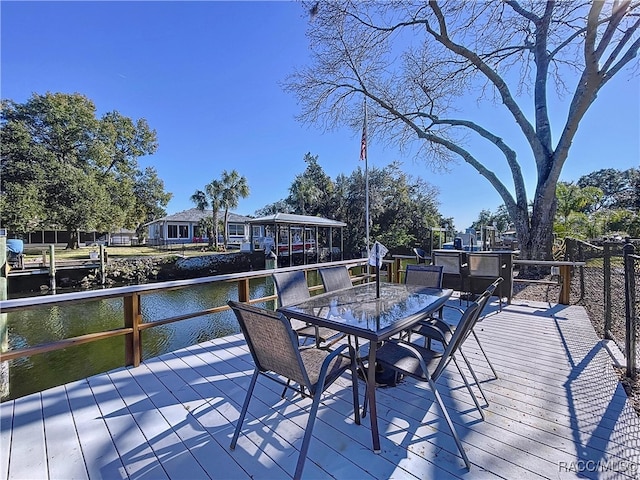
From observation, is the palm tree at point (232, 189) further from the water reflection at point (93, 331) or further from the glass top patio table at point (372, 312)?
the glass top patio table at point (372, 312)

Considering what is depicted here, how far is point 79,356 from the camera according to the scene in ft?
20.0

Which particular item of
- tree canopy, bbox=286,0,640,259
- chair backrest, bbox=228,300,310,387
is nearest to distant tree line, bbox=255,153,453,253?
tree canopy, bbox=286,0,640,259

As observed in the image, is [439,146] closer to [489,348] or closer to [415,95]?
[415,95]

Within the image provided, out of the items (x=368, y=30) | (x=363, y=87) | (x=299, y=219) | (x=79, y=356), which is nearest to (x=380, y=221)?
(x=299, y=219)

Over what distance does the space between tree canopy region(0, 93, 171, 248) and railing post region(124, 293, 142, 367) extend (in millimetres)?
18137

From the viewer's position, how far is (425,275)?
332 cm

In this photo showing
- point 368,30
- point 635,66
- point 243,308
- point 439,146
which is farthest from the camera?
point 439,146

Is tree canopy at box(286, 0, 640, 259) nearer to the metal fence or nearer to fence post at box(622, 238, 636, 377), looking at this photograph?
the metal fence

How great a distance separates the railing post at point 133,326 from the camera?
102 inches

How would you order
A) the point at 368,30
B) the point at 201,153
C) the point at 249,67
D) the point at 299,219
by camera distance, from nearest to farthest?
the point at 368,30
the point at 249,67
the point at 299,219
the point at 201,153

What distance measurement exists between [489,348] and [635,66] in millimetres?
8139

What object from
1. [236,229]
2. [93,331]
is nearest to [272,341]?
[93,331]

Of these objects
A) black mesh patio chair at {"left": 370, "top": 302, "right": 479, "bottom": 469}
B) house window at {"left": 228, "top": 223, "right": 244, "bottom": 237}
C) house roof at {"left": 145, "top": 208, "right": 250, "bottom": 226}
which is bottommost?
black mesh patio chair at {"left": 370, "top": 302, "right": 479, "bottom": 469}

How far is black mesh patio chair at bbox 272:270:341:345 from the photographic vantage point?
97.9 inches
